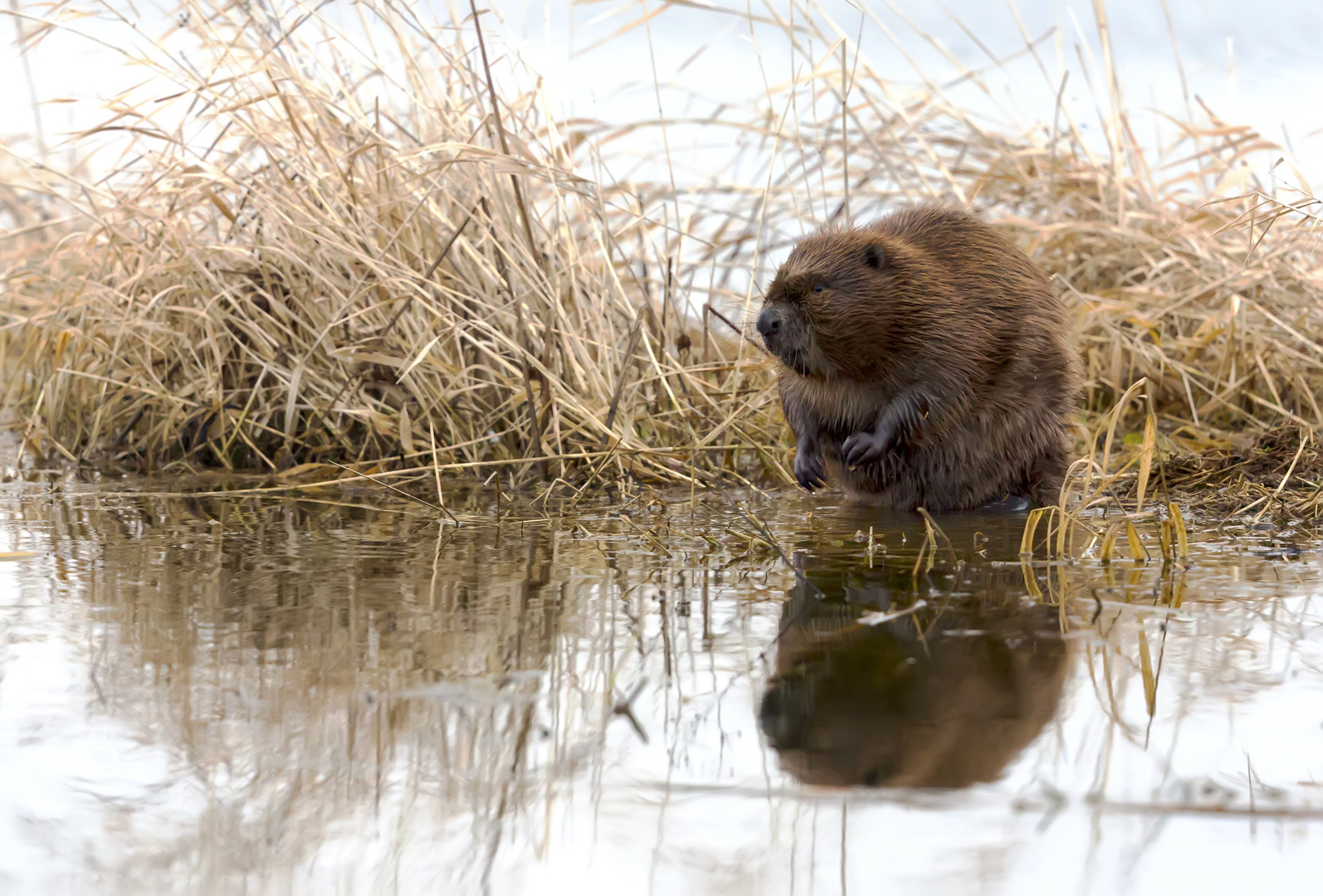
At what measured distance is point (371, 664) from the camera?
1.74m

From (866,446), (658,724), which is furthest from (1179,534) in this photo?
(658,724)

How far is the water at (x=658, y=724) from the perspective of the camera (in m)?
1.17

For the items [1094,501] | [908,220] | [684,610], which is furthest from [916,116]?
[684,610]

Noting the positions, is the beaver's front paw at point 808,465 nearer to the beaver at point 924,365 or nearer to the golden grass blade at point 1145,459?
the beaver at point 924,365

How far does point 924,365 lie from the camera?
3426mm

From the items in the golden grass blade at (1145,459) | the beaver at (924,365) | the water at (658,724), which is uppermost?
the beaver at (924,365)

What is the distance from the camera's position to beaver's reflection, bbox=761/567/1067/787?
1.37 metres

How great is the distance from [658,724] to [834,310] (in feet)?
6.66

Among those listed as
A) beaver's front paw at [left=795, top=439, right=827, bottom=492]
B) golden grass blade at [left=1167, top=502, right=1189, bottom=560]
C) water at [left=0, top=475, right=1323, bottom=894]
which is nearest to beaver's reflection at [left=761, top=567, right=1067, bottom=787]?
water at [left=0, top=475, right=1323, bottom=894]

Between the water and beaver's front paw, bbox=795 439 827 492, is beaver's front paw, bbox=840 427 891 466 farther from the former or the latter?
the water

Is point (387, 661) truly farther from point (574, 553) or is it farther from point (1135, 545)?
point (1135, 545)

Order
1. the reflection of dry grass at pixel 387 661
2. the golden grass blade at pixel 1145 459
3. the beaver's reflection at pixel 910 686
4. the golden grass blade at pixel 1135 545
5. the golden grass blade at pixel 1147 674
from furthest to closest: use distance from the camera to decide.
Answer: the golden grass blade at pixel 1145 459
the golden grass blade at pixel 1135 545
the golden grass blade at pixel 1147 674
the beaver's reflection at pixel 910 686
the reflection of dry grass at pixel 387 661

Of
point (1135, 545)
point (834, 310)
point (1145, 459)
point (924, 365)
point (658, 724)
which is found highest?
point (834, 310)

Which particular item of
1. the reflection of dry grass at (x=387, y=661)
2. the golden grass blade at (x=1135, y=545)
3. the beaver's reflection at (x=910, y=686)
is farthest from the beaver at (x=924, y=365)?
the beaver's reflection at (x=910, y=686)
